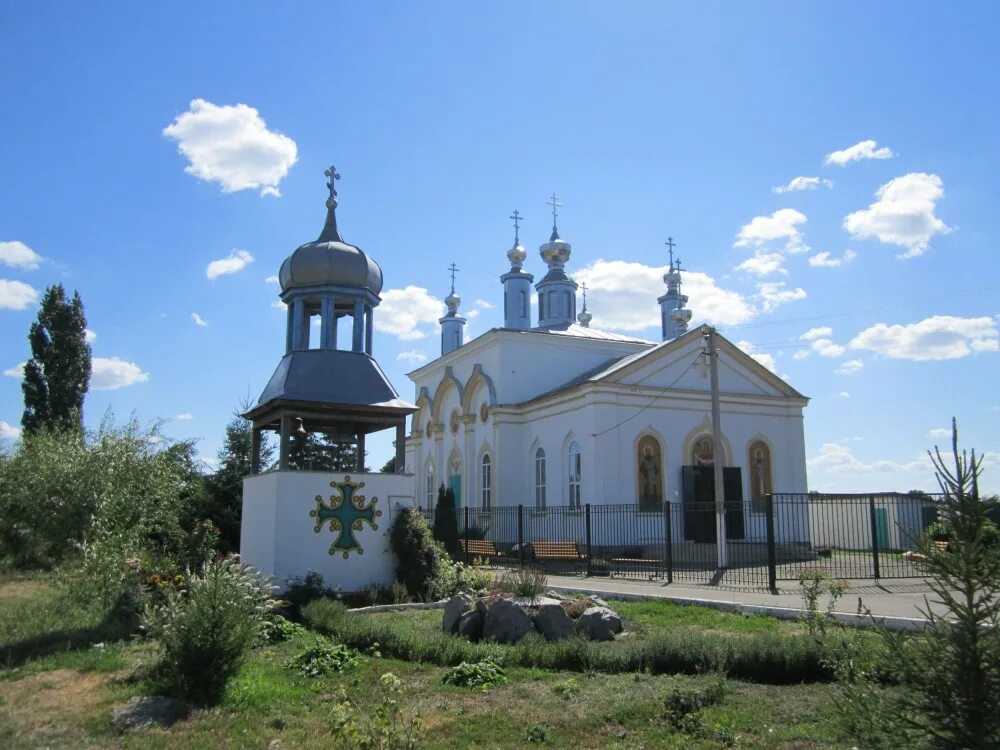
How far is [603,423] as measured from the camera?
24453 millimetres

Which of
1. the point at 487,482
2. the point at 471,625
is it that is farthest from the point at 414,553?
the point at 487,482

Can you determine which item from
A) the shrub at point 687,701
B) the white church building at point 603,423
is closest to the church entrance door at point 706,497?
the white church building at point 603,423

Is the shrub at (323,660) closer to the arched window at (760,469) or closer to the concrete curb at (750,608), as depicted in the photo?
the concrete curb at (750,608)

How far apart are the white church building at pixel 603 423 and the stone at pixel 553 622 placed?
12.4 metres

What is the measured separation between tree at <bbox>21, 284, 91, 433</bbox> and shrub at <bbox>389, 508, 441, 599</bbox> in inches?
765

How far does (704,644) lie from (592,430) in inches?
639

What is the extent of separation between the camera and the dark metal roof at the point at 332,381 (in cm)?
1375

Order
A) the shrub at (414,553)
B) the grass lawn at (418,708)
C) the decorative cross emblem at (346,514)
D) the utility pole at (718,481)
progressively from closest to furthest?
the grass lawn at (418,708), the decorative cross emblem at (346,514), the shrub at (414,553), the utility pole at (718,481)

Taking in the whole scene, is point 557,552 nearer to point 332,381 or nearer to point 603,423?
point 603,423

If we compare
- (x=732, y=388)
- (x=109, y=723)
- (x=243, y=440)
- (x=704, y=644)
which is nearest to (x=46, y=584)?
(x=243, y=440)

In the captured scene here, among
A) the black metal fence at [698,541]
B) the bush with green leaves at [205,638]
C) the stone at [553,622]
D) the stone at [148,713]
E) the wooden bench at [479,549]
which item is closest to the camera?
the stone at [148,713]

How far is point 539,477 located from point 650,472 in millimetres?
3969

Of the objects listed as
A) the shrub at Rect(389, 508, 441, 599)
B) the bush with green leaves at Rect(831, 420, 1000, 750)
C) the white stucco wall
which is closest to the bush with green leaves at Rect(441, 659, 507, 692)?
the bush with green leaves at Rect(831, 420, 1000, 750)

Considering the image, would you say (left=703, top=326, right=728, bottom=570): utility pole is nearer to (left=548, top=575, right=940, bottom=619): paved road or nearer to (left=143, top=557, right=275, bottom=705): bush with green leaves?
(left=548, top=575, right=940, bottom=619): paved road
